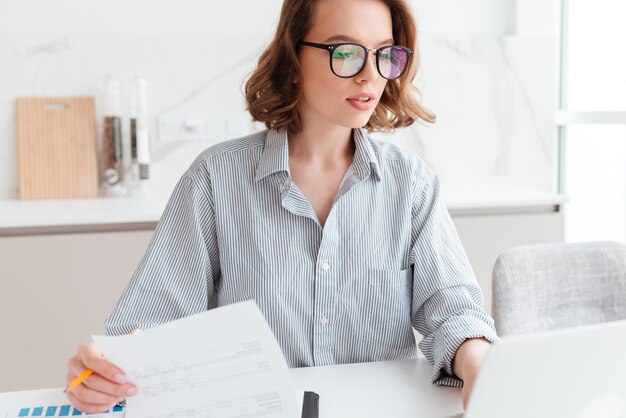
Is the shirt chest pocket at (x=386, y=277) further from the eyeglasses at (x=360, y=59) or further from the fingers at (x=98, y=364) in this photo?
the fingers at (x=98, y=364)

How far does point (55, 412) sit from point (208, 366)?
333mm

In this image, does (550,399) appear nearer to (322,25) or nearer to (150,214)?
(322,25)

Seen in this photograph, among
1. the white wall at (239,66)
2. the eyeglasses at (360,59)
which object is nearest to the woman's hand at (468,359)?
the eyeglasses at (360,59)

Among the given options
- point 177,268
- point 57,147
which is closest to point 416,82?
point 57,147

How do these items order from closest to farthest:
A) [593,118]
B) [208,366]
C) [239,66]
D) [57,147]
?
[208,366] < [57,147] < [239,66] < [593,118]

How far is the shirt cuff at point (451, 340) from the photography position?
50.2 inches

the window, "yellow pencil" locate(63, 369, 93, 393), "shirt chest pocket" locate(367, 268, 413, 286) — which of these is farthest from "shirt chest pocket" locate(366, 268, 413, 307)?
the window

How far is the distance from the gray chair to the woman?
1.28 ft

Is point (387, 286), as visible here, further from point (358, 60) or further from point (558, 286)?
point (558, 286)

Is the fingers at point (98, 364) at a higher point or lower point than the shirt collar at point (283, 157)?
Answer: lower

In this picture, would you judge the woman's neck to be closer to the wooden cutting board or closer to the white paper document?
the white paper document

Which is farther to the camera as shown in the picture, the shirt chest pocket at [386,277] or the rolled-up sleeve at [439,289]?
→ the shirt chest pocket at [386,277]

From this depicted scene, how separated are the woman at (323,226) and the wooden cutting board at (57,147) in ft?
4.73

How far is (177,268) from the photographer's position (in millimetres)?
1424
